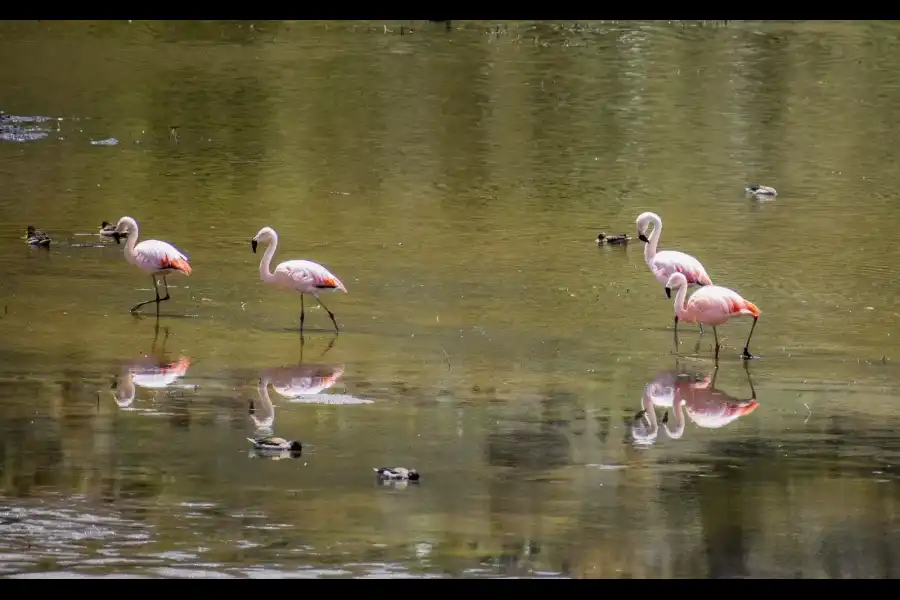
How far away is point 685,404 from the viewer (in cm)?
1248

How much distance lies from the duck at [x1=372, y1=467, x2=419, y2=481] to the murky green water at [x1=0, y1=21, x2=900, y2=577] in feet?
0.27

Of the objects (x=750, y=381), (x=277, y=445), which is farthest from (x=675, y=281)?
(x=277, y=445)

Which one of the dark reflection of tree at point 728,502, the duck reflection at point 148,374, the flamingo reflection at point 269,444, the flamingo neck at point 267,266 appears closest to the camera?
the dark reflection of tree at point 728,502

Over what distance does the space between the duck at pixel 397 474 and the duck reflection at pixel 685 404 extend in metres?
1.71

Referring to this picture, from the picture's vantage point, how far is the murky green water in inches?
382

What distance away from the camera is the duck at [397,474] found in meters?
10.5

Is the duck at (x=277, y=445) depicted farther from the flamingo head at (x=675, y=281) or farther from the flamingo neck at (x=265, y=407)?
the flamingo head at (x=675, y=281)

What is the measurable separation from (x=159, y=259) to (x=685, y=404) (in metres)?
5.08

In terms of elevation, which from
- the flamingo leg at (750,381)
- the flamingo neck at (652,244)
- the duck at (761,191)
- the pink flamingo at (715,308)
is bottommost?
the flamingo leg at (750,381)

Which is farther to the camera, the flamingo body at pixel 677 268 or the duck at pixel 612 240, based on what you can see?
the duck at pixel 612 240

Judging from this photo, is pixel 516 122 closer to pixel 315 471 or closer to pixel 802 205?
pixel 802 205

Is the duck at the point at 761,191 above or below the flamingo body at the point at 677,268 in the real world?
above

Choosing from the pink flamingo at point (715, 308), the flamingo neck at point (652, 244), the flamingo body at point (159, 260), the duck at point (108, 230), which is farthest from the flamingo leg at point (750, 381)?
the duck at point (108, 230)

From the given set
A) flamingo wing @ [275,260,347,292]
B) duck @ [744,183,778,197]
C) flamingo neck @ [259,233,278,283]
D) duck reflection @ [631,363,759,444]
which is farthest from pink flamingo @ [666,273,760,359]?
duck @ [744,183,778,197]
